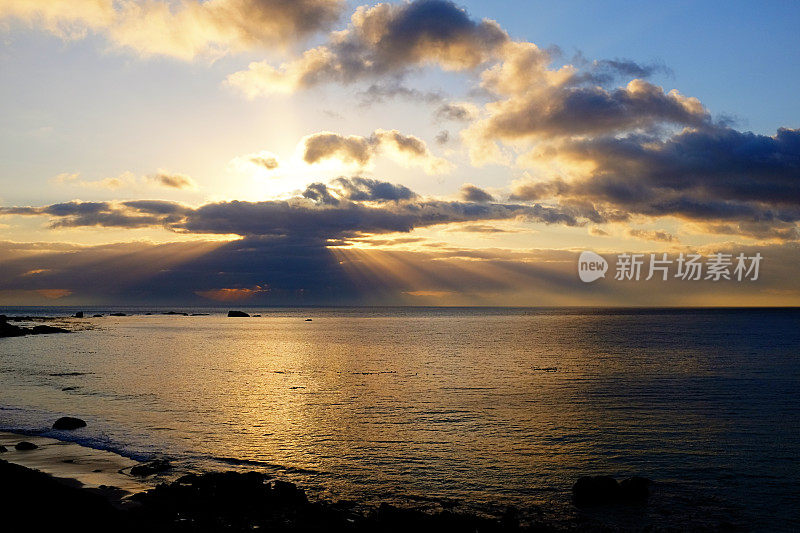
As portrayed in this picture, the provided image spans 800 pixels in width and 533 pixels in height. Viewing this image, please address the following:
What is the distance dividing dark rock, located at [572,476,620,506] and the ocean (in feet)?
2.02

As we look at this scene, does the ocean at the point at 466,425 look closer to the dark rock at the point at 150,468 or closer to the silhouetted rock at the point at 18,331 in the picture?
the dark rock at the point at 150,468

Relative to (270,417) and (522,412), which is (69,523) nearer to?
(270,417)

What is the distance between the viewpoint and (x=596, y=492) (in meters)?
24.8

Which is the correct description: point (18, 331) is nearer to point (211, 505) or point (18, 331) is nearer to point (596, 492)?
point (211, 505)

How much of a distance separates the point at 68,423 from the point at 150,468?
47.2ft

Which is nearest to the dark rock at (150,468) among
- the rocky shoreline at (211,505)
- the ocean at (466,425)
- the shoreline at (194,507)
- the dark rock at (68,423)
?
the rocky shoreline at (211,505)

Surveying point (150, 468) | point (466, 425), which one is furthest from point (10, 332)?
point (466, 425)

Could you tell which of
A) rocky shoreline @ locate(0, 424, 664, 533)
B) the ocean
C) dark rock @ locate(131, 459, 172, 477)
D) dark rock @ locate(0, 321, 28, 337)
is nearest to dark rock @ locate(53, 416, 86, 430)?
the ocean

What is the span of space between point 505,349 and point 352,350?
101 ft

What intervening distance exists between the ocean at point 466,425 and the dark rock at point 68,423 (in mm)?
962

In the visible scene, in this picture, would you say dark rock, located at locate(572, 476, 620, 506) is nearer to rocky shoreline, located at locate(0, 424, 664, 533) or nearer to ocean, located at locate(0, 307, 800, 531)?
rocky shoreline, located at locate(0, 424, 664, 533)

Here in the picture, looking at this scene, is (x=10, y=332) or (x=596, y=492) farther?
(x=10, y=332)

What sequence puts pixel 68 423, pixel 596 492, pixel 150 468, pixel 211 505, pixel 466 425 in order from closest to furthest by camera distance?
1. pixel 211 505
2. pixel 596 492
3. pixel 150 468
4. pixel 68 423
5. pixel 466 425

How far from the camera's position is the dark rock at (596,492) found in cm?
2461
